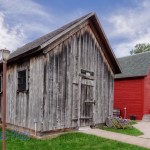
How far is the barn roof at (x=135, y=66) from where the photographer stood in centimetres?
2290

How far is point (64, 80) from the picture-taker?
12750 millimetres

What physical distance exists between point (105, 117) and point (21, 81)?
19.3 ft

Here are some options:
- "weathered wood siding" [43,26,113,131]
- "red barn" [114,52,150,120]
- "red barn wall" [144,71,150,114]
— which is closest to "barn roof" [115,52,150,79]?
"red barn" [114,52,150,120]

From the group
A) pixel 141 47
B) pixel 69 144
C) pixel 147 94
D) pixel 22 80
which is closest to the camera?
pixel 69 144

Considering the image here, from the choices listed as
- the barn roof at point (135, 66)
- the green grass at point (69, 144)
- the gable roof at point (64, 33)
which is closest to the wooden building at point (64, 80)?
the gable roof at point (64, 33)

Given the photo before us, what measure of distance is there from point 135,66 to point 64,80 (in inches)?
539

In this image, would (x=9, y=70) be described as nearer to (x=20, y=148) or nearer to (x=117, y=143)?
(x=20, y=148)

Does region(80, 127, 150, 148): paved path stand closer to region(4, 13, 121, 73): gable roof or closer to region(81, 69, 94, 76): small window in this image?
region(81, 69, 94, 76): small window

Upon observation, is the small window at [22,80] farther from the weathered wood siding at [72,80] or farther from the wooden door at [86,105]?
the wooden door at [86,105]

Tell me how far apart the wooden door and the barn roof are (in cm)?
961

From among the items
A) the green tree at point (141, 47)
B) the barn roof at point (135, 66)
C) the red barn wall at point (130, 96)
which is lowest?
the red barn wall at point (130, 96)

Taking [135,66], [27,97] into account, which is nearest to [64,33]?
[27,97]

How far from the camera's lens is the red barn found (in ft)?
74.4

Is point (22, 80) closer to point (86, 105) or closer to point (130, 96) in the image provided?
point (86, 105)
